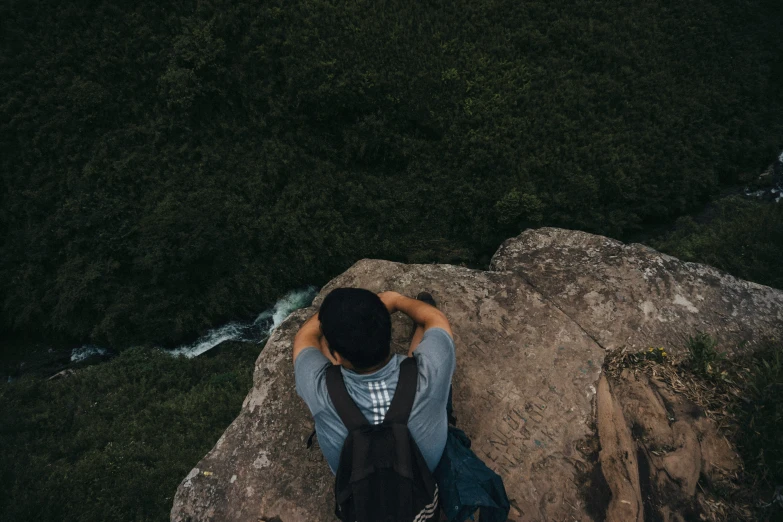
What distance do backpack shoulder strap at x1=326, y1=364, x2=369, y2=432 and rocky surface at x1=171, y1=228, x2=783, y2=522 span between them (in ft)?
5.91

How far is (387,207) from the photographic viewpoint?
1197 centimetres

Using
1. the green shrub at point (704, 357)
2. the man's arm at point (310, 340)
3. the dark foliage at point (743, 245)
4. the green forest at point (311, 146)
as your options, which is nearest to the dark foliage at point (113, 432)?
the green forest at point (311, 146)

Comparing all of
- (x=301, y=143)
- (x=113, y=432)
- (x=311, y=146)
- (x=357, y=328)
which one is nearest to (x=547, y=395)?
(x=357, y=328)

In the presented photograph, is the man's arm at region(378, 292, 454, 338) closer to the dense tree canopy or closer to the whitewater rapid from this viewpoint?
the dense tree canopy

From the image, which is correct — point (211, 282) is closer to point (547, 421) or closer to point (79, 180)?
point (79, 180)

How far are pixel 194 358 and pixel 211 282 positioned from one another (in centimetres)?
205

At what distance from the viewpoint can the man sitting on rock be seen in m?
2.12

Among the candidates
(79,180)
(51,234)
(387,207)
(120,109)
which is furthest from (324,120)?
(51,234)

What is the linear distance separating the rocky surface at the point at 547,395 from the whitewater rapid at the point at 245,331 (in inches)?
283

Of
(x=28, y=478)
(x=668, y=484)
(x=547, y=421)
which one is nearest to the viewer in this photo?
(x=668, y=484)

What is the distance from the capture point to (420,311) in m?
2.83

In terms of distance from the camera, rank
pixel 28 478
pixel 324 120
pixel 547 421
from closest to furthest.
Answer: pixel 547 421 → pixel 28 478 → pixel 324 120

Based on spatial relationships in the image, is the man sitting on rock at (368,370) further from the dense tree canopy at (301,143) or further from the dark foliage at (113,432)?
the dense tree canopy at (301,143)

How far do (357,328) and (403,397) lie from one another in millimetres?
449
